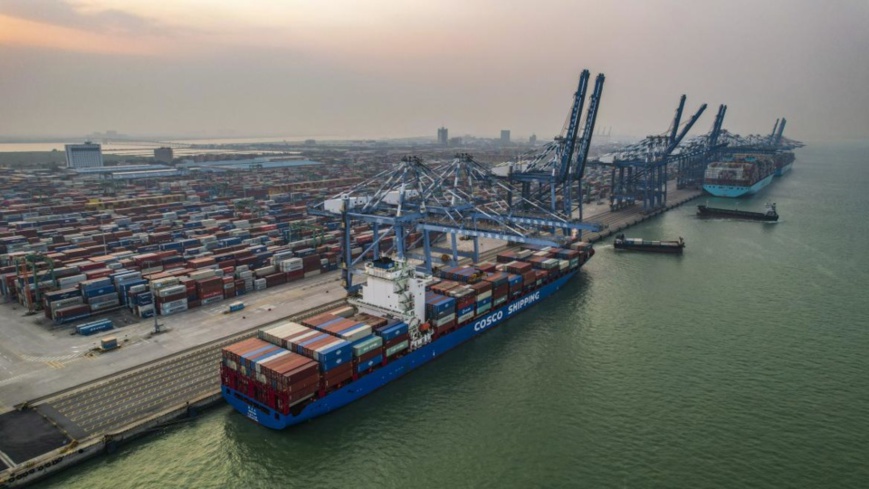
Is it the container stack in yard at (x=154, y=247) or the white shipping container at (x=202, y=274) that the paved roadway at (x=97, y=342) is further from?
the white shipping container at (x=202, y=274)

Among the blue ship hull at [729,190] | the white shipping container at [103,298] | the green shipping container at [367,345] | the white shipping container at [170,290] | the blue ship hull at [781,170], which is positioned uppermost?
the blue ship hull at [781,170]

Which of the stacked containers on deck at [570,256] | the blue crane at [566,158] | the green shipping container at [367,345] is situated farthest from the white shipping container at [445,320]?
the blue crane at [566,158]

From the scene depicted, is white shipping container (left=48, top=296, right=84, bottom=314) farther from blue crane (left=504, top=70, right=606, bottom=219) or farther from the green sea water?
blue crane (left=504, top=70, right=606, bottom=219)

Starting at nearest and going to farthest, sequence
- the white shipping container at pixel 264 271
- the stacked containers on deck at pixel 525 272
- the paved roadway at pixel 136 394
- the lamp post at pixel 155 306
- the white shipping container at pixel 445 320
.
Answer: the paved roadway at pixel 136 394 < the white shipping container at pixel 445 320 < the lamp post at pixel 155 306 < the stacked containers on deck at pixel 525 272 < the white shipping container at pixel 264 271

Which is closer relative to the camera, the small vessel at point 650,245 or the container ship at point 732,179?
the small vessel at point 650,245

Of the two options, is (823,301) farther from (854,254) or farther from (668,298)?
(854,254)

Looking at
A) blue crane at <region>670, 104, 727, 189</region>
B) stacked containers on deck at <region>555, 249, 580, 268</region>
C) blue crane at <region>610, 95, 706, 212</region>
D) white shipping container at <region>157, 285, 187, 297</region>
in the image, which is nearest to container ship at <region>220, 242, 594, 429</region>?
stacked containers on deck at <region>555, 249, 580, 268</region>

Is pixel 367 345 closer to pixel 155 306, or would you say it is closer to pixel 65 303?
pixel 155 306
